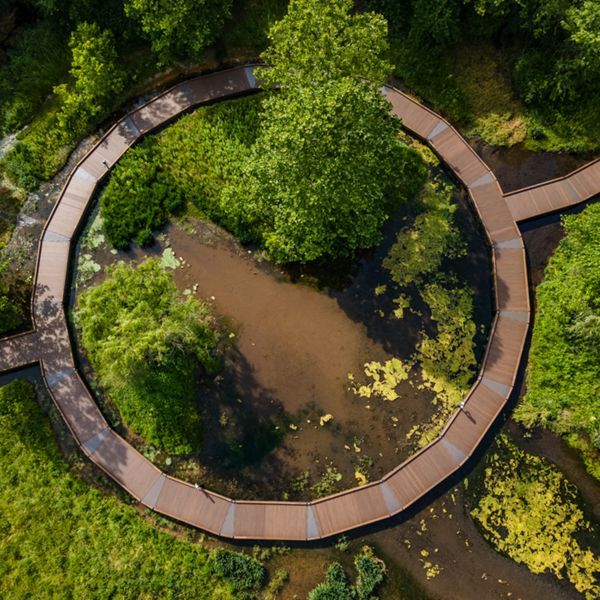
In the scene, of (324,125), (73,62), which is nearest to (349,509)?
(324,125)

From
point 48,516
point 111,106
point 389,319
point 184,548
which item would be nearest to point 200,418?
point 184,548

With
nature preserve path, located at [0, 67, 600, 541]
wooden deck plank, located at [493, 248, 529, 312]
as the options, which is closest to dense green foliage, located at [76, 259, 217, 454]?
nature preserve path, located at [0, 67, 600, 541]

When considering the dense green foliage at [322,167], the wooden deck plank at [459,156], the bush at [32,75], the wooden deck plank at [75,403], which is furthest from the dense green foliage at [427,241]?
the bush at [32,75]

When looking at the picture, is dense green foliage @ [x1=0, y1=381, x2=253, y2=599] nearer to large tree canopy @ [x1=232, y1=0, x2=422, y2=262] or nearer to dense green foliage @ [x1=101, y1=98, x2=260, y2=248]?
dense green foliage @ [x1=101, y1=98, x2=260, y2=248]

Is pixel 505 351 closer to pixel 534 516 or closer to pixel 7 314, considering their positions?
pixel 534 516

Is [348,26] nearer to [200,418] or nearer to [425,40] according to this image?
[425,40]

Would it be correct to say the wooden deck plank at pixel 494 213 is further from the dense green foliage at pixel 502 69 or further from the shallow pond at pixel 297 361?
the dense green foliage at pixel 502 69
